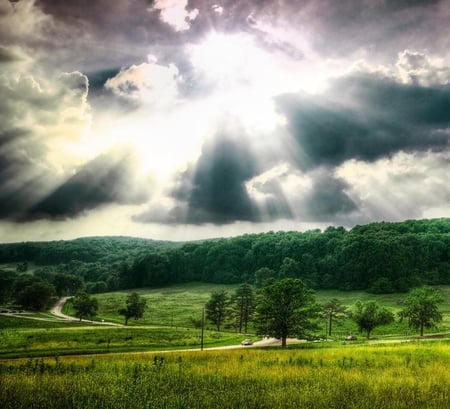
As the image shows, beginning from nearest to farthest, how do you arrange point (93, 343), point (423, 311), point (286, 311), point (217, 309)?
point (286, 311), point (93, 343), point (423, 311), point (217, 309)

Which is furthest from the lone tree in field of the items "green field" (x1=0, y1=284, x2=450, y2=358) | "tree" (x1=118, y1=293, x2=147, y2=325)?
"tree" (x1=118, y1=293, x2=147, y2=325)

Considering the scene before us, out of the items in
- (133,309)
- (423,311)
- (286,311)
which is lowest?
(133,309)

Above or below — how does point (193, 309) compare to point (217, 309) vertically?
below

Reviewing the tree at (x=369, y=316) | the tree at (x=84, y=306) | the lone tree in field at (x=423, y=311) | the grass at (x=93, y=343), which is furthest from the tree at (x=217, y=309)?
the lone tree in field at (x=423, y=311)

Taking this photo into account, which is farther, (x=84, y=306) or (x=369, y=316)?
(x=84, y=306)

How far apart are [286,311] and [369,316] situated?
2929cm

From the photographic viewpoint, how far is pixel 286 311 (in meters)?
62.3

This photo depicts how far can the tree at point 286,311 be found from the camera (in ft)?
202

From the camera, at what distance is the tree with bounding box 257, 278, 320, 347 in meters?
61.7

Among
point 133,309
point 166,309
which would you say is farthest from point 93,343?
point 166,309

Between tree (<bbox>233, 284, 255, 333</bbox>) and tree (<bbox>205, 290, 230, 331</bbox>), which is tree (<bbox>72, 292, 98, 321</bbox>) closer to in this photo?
tree (<bbox>205, 290, 230, 331</bbox>)

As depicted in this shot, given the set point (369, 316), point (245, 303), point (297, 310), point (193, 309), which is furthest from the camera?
point (193, 309)

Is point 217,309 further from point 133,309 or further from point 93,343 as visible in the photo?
point 93,343

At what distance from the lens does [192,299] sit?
170 metres
